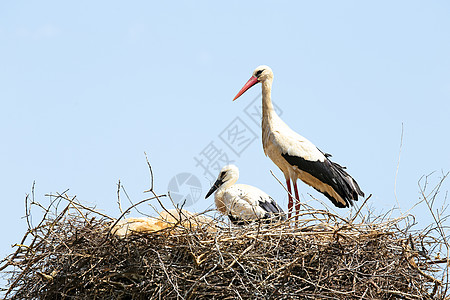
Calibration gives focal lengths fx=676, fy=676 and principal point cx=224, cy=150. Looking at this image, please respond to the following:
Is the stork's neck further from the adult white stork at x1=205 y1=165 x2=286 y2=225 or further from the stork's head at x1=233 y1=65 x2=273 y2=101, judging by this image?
the adult white stork at x1=205 y1=165 x2=286 y2=225

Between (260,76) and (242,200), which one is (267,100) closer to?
(260,76)

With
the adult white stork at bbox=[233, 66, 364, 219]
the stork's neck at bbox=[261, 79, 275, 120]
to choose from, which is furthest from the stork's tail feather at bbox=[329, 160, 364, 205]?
the stork's neck at bbox=[261, 79, 275, 120]

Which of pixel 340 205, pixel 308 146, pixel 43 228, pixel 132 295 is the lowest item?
pixel 132 295

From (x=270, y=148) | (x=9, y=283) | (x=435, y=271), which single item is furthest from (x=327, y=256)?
(x=270, y=148)

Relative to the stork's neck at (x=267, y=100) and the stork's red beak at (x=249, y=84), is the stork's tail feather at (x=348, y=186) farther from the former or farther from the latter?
the stork's red beak at (x=249, y=84)

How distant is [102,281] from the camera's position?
3398mm

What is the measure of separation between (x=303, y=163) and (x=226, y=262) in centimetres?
214

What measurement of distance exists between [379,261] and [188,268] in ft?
3.27

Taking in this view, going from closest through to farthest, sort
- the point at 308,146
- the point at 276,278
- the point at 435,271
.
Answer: the point at 276,278 → the point at 435,271 → the point at 308,146

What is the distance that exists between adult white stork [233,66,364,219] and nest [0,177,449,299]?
1614mm

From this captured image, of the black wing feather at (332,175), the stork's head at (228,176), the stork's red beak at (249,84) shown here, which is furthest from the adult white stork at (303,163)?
the stork's head at (228,176)

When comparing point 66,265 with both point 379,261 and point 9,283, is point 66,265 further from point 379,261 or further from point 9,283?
point 379,261

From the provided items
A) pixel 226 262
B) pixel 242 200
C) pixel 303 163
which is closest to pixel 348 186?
pixel 303 163

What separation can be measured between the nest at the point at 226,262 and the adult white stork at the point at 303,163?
5.29 feet
